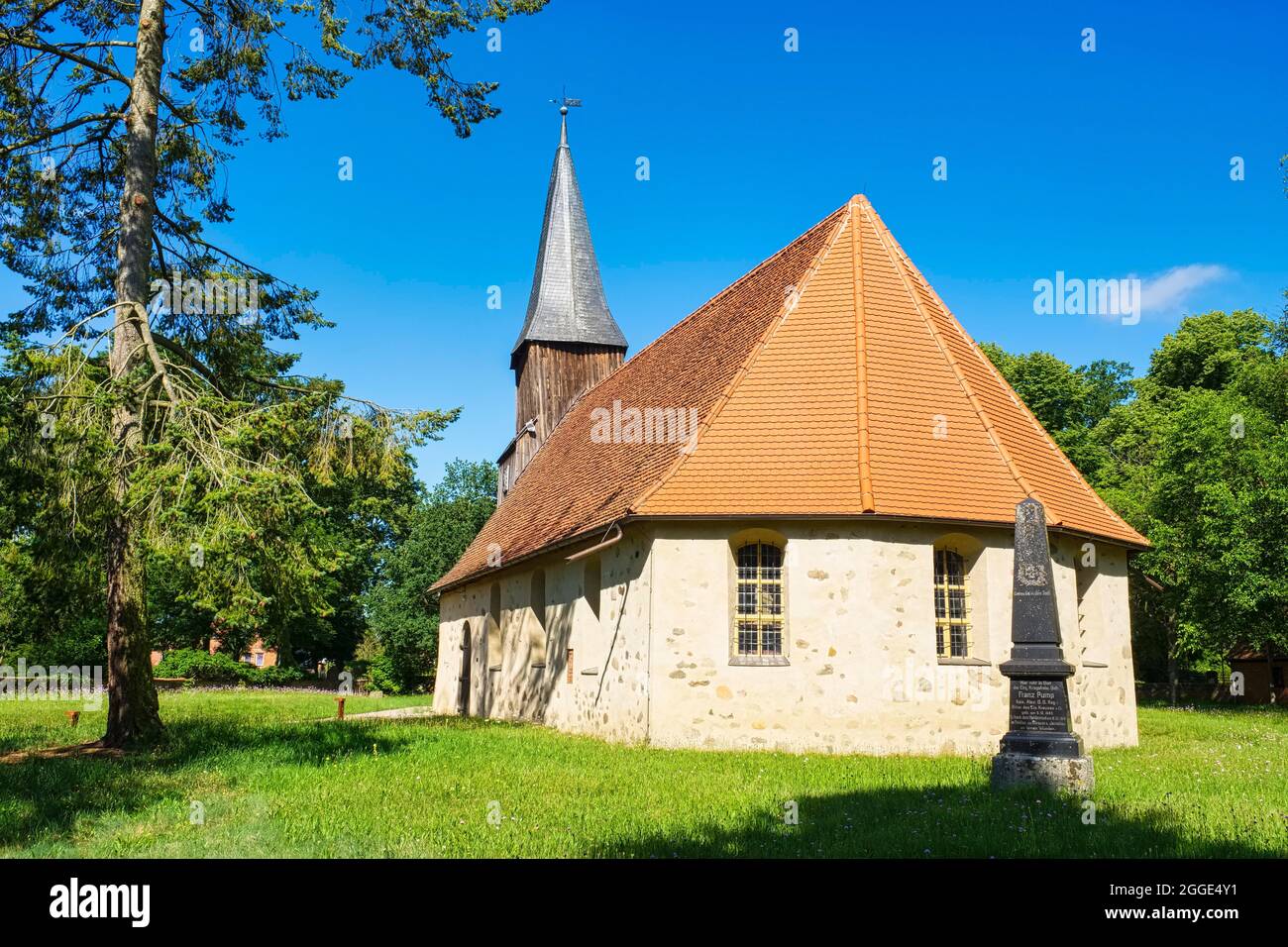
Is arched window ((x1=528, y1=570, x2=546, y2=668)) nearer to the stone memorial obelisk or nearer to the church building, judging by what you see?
the church building

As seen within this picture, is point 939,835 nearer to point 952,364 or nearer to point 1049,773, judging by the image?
point 1049,773

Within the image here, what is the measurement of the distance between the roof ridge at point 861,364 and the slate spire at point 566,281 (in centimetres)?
1147

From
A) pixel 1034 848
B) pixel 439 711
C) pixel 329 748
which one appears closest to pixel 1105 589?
pixel 1034 848

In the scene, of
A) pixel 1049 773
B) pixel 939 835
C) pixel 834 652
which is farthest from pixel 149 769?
pixel 1049 773

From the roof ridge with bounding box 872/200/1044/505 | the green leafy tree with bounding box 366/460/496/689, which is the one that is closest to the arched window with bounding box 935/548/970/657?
the roof ridge with bounding box 872/200/1044/505

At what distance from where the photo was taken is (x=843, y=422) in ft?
50.6

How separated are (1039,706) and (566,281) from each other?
2176 cm

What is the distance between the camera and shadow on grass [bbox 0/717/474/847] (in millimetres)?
8312

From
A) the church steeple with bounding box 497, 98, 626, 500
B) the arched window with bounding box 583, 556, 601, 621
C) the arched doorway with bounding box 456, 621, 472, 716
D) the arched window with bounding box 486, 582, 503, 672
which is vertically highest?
the church steeple with bounding box 497, 98, 626, 500

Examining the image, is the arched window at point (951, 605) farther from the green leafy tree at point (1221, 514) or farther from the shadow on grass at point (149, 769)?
the green leafy tree at point (1221, 514)

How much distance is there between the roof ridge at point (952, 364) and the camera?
15.2 m

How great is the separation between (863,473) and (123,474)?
379 inches

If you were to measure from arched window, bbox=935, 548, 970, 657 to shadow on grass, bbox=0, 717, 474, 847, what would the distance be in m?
7.96

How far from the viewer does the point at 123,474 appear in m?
11.2
